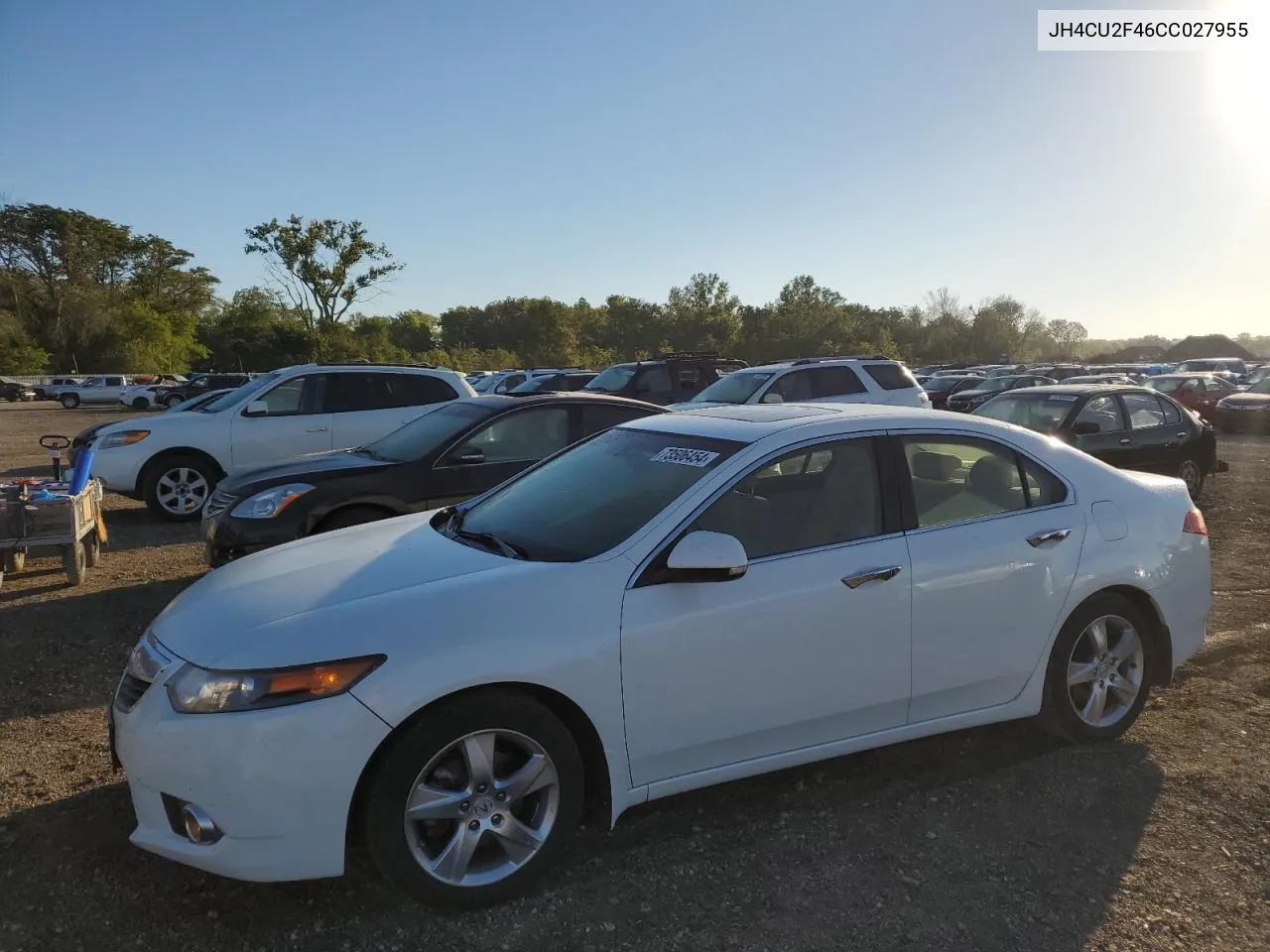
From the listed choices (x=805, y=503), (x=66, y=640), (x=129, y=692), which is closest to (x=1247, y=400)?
(x=805, y=503)

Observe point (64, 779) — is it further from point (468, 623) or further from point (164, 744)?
point (468, 623)

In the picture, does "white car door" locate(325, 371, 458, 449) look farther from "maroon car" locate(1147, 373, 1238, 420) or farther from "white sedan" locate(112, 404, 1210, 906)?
"maroon car" locate(1147, 373, 1238, 420)

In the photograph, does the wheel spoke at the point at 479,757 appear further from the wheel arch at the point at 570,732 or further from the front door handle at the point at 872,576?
the front door handle at the point at 872,576

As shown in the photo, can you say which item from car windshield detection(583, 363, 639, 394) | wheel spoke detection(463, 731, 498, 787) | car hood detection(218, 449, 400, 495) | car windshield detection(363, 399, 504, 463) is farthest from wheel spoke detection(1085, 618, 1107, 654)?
car windshield detection(583, 363, 639, 394)

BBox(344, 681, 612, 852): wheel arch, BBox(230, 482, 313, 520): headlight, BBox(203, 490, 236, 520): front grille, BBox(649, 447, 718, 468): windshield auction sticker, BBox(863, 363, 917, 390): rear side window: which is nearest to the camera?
BBox(344, 681, 612, 852): wheel arch

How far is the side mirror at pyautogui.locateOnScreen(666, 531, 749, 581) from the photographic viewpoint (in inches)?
120

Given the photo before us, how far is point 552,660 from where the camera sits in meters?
2.90

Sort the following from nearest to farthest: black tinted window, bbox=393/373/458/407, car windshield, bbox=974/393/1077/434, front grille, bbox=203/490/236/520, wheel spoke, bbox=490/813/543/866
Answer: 1. wheel spoke, bbox=490/813/543/866
2. front grille, bbox=203/490/236/520
3. car windshield, bbox=974/393/1077/434
4. black tinted window, bbox=393/373/458/407

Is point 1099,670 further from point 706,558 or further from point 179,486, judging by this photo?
point 179,486

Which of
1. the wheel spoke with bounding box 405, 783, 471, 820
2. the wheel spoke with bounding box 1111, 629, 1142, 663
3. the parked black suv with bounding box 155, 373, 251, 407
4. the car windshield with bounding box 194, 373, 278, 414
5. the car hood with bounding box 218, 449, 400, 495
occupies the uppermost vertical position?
the parked black suv with bounding box 155, 373, 251, 407

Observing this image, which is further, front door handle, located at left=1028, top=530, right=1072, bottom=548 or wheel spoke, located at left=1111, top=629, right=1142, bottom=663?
wheel spoke, located at left=1111, top=629, right=1142, bottom=663

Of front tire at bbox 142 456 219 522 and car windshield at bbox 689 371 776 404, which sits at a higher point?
car windshield at bbox 689 371 776 404

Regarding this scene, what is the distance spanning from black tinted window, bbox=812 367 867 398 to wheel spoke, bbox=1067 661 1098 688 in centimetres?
920

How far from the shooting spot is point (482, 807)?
2.89 meters
